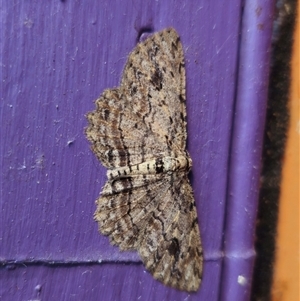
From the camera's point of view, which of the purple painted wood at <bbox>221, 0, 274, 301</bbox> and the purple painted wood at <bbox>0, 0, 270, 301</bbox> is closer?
the purple painted wood at <bbox>0, 0, 270, 301</bbox>

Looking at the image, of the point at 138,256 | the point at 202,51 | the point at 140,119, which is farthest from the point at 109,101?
the point at 138,256

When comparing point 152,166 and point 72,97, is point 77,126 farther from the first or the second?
point 152,166

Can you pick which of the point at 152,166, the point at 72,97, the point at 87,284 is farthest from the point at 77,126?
Answer: the point at 87,284

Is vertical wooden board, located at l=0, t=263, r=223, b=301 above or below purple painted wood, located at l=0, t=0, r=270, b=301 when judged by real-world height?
below
